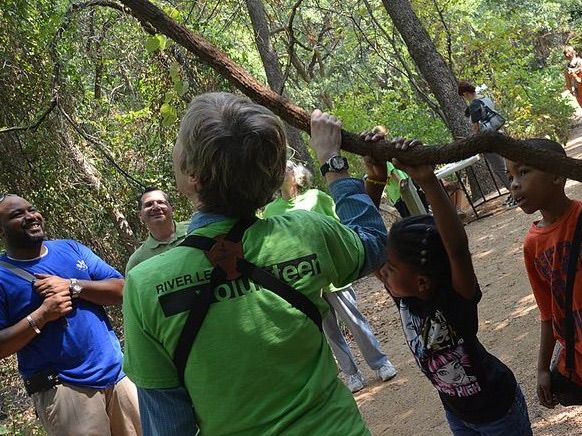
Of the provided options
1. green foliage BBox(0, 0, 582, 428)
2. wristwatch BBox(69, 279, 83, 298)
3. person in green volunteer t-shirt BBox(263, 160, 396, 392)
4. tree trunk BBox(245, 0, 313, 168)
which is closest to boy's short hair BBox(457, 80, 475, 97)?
green foliage BBox(0, 0, 582, 428)

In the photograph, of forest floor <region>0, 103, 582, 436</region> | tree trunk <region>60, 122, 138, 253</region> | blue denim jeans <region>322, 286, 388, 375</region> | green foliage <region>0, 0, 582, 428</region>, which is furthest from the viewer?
tree trunk <region>60, 122, 138, 253</region>

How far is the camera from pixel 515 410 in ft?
8.14

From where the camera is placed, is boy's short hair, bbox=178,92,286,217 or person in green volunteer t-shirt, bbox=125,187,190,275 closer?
boy's short hair, bbox=178,92,286,217

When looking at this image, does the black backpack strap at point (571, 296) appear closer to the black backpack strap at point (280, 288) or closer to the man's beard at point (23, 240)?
the black backpack strap at point (280, 288)

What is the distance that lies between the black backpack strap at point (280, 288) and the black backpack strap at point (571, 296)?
111 centimetres

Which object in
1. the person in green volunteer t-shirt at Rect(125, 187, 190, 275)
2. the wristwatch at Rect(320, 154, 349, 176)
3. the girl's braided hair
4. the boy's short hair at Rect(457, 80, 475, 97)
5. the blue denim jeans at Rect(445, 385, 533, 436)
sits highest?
the boy's short hair at Rect(457, 80, 475, 97)

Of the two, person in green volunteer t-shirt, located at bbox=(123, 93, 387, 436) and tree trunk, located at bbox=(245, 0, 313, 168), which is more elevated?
tree trunk, located at bbox=(245, 0, 313, 168)

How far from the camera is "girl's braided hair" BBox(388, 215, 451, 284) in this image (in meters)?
2.45

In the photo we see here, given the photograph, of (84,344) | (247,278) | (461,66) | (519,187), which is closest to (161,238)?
(84,344)

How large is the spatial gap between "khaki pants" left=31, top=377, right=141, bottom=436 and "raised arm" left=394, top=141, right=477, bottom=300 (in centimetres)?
229

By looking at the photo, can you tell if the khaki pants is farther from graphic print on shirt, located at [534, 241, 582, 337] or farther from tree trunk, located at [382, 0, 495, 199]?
tree trunk, located at [382, 0, 495, 199]

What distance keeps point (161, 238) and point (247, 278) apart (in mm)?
3374

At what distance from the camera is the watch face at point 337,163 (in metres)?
2.03

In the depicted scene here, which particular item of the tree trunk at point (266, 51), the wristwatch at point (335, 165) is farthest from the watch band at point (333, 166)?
the tree trunk at point (266, 51)
